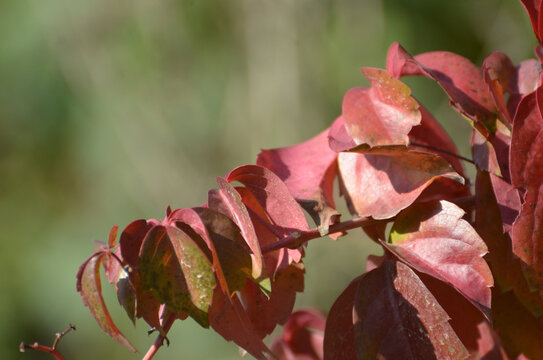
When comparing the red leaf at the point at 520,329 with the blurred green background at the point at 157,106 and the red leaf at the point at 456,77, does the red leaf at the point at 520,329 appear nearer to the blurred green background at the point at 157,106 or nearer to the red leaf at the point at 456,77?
the red leaf at the point at 456,77

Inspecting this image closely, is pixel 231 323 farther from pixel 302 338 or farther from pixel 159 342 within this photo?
pixel 302 338

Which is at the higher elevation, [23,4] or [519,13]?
[23,4]

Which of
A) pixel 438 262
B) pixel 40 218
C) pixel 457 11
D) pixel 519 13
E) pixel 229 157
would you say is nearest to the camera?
pixel 438 262

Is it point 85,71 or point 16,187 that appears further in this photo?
point 16,187

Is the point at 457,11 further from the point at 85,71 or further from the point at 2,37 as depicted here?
the point at 2,37

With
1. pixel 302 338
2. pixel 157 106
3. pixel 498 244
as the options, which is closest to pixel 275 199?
pixel 498 244

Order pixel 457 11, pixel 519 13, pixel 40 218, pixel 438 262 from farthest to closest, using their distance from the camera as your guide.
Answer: pixel 40 218
pixel 457 11
pixel 519 13
pixel 438 262

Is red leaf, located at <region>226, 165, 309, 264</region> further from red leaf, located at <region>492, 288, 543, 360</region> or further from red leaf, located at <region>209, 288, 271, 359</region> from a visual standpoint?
red leaf, located at <region>492, 288, 543, 360</region>

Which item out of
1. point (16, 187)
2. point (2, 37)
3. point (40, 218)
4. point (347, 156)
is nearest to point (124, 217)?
point (40, 218)
